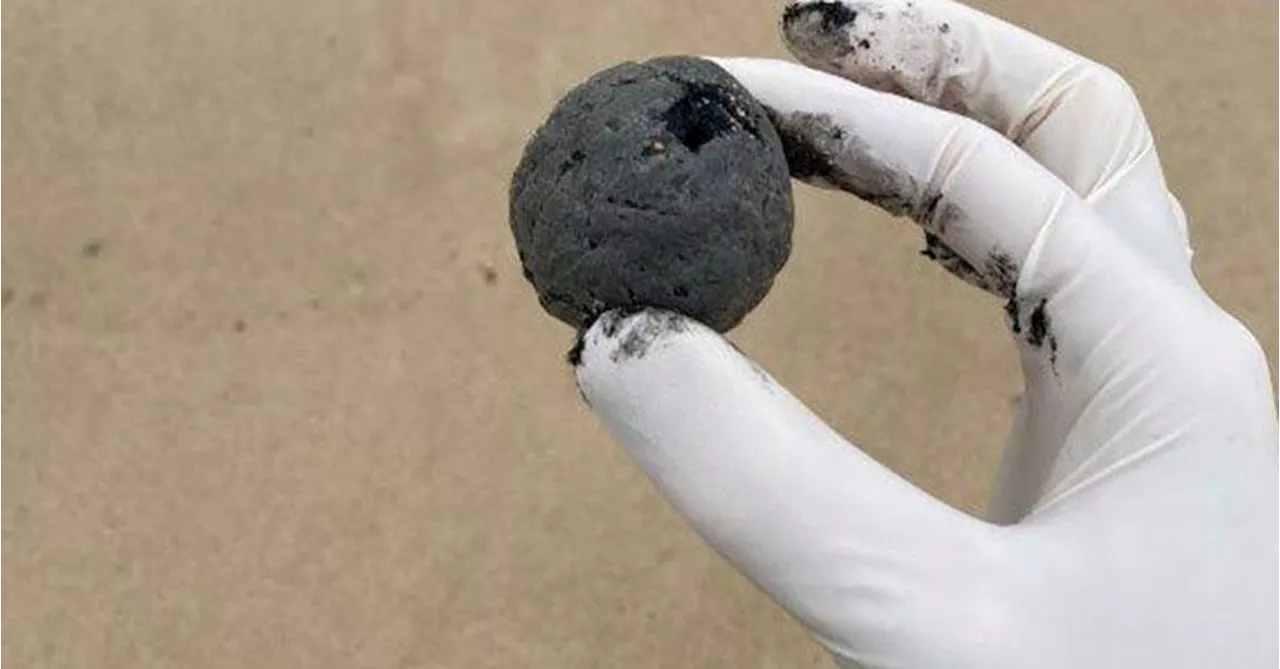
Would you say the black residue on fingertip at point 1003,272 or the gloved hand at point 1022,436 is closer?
the gloved hand at point 1022,436

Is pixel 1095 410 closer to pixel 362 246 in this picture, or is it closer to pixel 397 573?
pixel 397 573

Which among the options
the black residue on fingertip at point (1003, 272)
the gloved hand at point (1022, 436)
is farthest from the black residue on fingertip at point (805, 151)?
the black residue on fingertip at point (1003, 272)

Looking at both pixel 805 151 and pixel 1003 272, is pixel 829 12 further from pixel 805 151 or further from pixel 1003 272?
pixel 1003 272

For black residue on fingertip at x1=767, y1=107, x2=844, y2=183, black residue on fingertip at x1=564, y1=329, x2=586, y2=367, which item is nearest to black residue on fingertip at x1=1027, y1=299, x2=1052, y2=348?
black residue on fingertip at x1=767, y1=107, x2=844, y2=183

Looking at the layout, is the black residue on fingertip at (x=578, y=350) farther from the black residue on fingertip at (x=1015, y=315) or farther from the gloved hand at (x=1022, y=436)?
the black residue on fingertip at (x=1015, y=315)

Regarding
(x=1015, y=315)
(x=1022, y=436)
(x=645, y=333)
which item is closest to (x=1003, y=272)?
(x=1015, y=315)

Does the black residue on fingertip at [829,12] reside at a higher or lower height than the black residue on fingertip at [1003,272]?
higher

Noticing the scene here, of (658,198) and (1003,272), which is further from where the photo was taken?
(1003,272)
